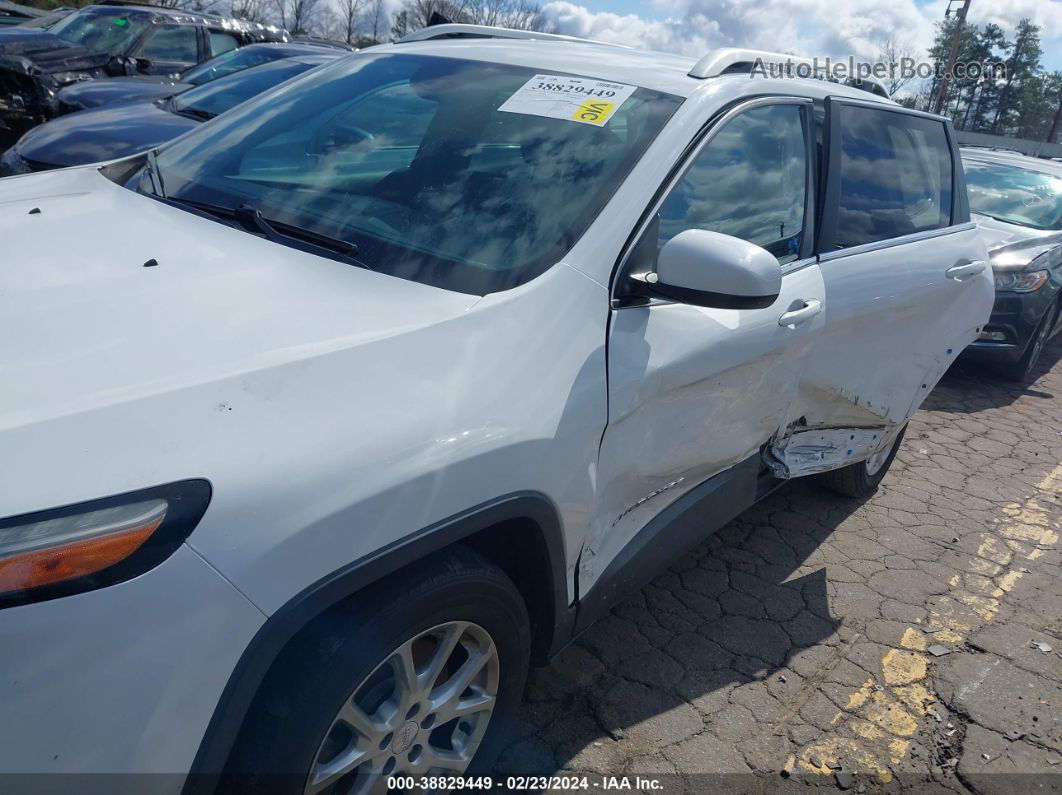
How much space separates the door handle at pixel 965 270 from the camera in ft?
Result: 12.0

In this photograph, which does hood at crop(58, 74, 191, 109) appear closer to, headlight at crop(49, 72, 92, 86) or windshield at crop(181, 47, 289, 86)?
windshield at crop(181, 47, 289, 86)

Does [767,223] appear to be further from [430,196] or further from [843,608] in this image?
[843,608]

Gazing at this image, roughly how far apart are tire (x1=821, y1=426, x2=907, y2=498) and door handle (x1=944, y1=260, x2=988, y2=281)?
766mm

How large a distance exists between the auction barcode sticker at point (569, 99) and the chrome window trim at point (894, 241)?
1.01m

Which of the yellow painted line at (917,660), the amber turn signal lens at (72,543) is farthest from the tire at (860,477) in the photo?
the amber turn signal lens at (72,543)

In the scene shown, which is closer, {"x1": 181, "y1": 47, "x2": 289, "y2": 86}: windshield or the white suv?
the white suv

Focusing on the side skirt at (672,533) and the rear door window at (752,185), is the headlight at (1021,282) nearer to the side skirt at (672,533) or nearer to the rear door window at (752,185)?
the rear door window at (752,185)

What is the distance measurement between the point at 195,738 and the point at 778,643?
2.24 meters

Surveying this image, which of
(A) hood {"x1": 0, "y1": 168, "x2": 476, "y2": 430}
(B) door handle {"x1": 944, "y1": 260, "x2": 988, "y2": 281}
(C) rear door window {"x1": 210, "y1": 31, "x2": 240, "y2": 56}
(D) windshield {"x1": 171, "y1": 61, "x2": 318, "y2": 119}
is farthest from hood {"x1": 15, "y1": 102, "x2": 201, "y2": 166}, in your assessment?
(C) rear door window {"x1": 210, "y1": 31, "x2": 240, "y2": 56}

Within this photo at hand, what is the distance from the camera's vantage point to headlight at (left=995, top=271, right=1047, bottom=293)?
21.0 feet

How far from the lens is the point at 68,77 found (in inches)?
315

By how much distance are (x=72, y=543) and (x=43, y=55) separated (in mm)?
8638

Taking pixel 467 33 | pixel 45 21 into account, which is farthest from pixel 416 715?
pixel 45 21

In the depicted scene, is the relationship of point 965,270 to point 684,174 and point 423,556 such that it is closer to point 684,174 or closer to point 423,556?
point 684,174
